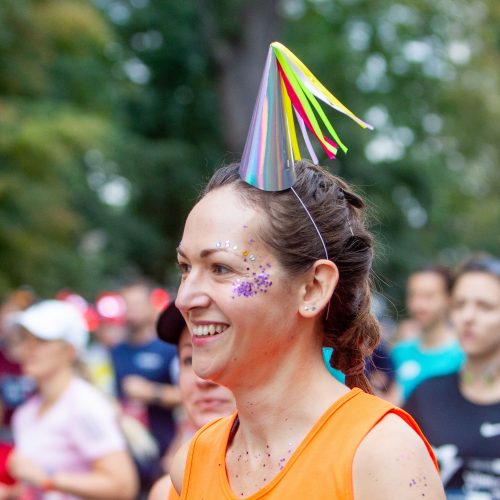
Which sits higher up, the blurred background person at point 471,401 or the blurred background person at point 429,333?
the blurred background person at point 471,401

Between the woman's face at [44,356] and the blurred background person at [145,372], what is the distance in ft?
6.32

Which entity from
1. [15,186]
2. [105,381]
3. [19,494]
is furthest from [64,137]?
[19,494]

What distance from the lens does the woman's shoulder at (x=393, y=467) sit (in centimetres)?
189

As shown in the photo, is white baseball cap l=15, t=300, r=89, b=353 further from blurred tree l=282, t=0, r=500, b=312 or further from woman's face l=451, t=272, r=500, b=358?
blurred tree l=282, t=0, r=500, b=312

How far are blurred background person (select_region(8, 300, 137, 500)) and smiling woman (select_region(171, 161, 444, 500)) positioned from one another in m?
2.88

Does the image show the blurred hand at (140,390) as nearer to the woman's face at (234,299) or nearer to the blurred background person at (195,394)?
the blurred background person at (195,394)

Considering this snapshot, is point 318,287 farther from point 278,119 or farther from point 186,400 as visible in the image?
point 186,400

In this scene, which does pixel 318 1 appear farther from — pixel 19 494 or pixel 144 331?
pixel 19 494

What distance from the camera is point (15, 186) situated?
44.9ft

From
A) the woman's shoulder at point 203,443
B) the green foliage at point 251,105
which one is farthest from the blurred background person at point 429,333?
the green foliage at point 251,105

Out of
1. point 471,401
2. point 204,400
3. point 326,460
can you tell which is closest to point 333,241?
point 326,460

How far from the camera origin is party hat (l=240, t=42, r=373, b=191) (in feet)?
7.27

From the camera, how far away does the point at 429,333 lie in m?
7.55

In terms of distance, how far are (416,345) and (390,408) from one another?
227 inches
